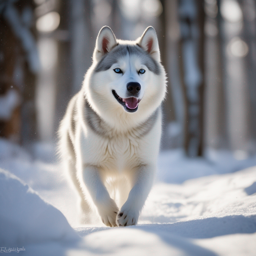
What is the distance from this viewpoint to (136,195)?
7.00ft

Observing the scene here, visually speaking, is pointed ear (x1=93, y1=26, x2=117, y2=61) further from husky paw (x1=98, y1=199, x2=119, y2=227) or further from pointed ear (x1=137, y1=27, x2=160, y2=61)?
husky paw (x1=98, y1=199, x2=119, y2=227)

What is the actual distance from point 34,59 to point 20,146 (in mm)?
2663

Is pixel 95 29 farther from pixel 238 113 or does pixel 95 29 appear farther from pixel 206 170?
pixel 238 113

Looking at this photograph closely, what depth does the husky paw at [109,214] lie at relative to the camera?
204 cm

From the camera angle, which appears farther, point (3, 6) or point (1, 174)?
point (3, 6)

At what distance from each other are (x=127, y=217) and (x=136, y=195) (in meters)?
0.23

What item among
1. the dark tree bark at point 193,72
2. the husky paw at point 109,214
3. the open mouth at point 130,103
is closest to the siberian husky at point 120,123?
the open mouth at point 130,103

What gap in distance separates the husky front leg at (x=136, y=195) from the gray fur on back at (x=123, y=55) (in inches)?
41.9

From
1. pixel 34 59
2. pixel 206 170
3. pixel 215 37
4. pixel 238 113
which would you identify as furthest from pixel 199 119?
pixel 238 113

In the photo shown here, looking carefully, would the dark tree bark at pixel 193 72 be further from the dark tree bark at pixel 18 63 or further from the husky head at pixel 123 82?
the dark tree bark at pixel 18 63

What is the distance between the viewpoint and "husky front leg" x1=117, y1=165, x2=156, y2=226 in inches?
77.0

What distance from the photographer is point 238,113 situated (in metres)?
21.6

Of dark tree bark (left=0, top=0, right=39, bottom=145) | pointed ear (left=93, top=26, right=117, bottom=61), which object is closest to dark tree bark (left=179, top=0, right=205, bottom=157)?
pointed ear (left=93, top=26, right=117, bottom=61)

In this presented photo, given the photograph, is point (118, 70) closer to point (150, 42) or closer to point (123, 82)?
point (123, 82)
